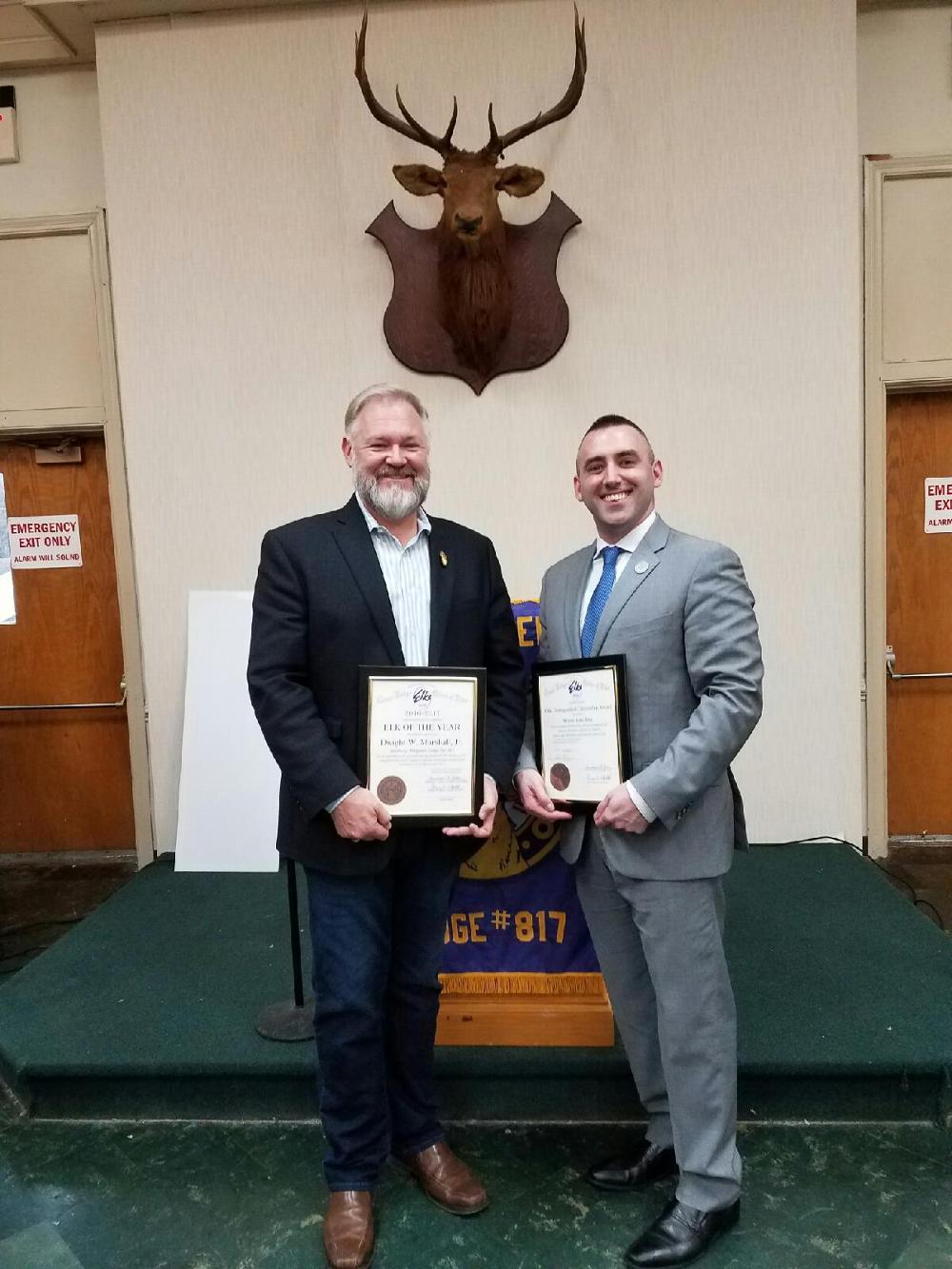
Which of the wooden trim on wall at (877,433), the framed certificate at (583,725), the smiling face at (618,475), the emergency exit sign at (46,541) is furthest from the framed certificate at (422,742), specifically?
the emergency exit sign at (46,541)

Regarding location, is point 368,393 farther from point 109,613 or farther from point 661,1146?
point 109,613

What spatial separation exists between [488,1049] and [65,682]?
9.25 feet

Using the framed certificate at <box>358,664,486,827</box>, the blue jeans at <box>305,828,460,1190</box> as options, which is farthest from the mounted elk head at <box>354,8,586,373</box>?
the blue jeans at <box>305,828,460,1190</box>

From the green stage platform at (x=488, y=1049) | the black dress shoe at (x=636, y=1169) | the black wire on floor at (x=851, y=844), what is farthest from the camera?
the black wire on floor at (x=851, y=844)

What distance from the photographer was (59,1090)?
2154 mm

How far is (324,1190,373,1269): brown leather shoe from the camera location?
1615 mm

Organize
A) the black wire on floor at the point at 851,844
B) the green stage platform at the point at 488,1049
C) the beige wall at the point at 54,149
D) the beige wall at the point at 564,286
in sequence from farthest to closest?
the beige wall at the point at 54,149
the black wire on floor at the point at 851,844
the beige wall at the point at 564,286
the green stage platform at the point at 488,1049

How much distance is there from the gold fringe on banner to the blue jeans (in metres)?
0.40

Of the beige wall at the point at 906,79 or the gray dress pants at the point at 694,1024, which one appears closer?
the gray dress pants at the point at 694,1024

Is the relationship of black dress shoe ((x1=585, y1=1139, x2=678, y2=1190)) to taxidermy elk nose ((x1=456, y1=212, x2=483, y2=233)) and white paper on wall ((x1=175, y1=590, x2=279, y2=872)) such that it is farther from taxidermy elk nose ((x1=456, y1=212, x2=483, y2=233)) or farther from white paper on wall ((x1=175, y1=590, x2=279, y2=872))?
taxidermy elk nose ((x1=456, y1=212, x2=483, y2=233))

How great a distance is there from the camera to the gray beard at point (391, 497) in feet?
5.29

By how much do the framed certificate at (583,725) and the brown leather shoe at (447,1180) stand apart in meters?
0.83

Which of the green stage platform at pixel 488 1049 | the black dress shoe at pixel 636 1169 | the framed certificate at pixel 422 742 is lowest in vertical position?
the black dress shoe at pixel 636 1169

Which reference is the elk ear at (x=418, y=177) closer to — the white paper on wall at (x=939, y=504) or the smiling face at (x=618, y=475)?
the smiling face at (x=618, y=475)
